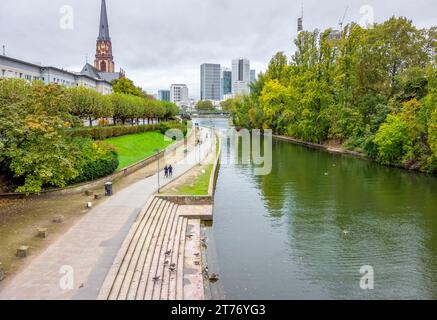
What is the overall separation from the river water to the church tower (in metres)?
108

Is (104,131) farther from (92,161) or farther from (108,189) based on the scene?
(108,189)

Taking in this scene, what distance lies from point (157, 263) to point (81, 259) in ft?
9.70

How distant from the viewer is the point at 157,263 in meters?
16.0

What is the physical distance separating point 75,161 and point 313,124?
46.3 metres

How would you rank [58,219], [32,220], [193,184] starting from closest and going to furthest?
[58,219]
[32,220]
[193,184]

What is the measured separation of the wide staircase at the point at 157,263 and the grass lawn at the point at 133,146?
1508 centimetres

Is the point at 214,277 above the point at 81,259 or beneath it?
beneath

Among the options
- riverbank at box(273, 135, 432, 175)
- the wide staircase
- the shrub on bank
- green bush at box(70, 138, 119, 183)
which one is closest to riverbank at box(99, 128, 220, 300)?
the wide staircase

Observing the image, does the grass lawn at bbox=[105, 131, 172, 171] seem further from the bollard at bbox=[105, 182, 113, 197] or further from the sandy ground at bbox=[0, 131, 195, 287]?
the sandy ground at bbox=[0, 131, 195, 287]

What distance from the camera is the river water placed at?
1536 cm

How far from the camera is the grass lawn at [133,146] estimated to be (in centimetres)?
4004

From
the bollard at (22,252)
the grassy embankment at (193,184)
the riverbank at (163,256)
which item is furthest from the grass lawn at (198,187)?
the bollard at (22,252)

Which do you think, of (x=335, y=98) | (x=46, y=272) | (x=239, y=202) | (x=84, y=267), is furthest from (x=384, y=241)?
(x=335, y=98)

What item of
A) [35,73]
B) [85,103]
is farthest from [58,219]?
[35,73]
